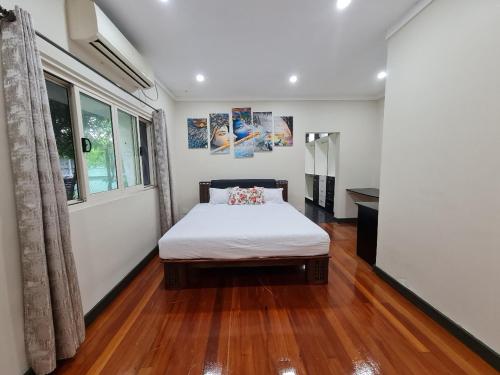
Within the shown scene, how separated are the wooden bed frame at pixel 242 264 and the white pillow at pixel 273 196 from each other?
1670mm

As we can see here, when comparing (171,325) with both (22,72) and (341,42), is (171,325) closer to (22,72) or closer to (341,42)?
(22,72)

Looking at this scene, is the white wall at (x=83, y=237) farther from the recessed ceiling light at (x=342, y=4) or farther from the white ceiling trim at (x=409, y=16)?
the white ceiling trim at (x=409, y=16)

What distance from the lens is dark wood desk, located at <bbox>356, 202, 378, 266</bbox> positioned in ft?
8.22

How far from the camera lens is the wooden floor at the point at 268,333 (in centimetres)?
131

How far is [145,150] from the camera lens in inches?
122

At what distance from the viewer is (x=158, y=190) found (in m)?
3.16

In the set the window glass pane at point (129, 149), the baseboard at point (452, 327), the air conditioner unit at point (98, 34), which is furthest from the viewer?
the window glass pane at point (129, 149)

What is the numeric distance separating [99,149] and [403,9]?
10.0 ft

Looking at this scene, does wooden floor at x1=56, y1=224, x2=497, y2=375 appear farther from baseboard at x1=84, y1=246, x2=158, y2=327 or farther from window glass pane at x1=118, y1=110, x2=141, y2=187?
window glass pane at x1=118, y1=110, x2=141, y2=187

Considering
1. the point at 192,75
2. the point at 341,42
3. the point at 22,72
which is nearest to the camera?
the point at 22,72

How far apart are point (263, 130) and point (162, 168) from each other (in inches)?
81.3

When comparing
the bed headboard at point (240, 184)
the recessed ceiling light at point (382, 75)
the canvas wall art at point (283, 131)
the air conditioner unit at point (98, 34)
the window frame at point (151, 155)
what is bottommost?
the bed headboard at point (240, 184)

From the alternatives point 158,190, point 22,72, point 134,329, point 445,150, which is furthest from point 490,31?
point 158,190

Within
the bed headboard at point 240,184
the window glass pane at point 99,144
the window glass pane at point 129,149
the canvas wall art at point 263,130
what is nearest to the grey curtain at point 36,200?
the window glass pane at point 99,144
